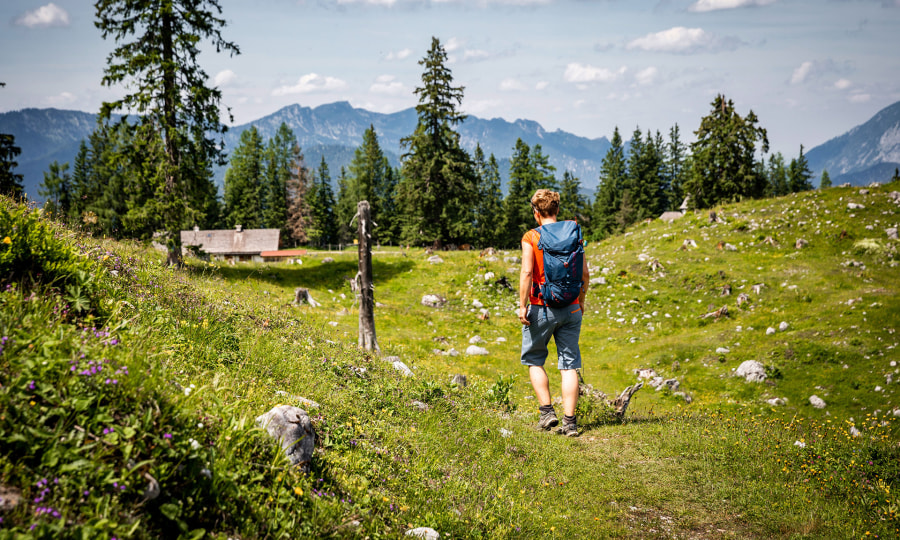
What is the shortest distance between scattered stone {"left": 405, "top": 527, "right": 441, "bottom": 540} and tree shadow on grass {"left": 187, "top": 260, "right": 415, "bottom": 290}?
20072mm

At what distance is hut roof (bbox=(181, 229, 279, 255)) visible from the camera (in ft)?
199

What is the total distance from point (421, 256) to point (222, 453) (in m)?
27.1

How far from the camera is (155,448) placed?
2.68 metres

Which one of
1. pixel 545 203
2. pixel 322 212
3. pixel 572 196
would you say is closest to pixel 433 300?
pixel 545 203

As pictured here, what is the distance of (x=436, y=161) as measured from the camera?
35.9m

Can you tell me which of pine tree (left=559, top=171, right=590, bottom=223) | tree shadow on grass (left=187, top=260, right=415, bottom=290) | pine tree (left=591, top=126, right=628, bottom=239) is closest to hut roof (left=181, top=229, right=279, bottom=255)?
tree shadow on grass (left=187, top=260, right=415, bottom=290)

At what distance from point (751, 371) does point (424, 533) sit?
12464 mm

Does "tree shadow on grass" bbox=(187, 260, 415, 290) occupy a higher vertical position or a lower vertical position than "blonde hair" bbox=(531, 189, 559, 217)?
lower

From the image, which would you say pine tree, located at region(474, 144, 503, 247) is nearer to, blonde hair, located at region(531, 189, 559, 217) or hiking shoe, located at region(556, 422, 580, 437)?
blonde hair, located at region(531, 189, 559, 217)

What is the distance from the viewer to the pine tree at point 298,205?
76.8 meters

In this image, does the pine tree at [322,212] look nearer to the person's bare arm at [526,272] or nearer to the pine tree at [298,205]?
the pine tree at [298,205]

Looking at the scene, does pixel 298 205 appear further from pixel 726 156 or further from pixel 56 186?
pixel 726 156

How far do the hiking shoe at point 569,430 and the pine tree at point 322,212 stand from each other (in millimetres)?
72573

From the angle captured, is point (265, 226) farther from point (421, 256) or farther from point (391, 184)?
point (421, 256)
